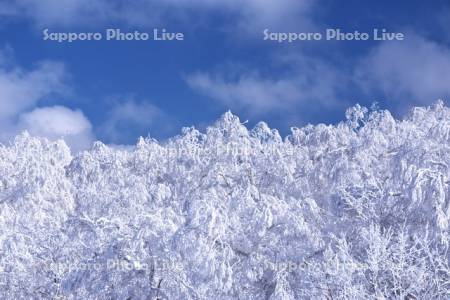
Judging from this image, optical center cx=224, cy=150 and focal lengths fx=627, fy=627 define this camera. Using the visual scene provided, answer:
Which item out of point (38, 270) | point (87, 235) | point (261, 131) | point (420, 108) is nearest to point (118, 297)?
point (87, 235)

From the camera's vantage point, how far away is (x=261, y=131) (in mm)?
19969

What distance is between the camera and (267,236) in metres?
13.0

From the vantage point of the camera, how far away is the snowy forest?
35.4ft

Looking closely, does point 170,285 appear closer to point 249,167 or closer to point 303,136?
point 249,167

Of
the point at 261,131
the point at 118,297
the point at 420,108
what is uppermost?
the point at 420,108

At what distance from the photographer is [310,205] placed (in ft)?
45.7

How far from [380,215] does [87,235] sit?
6.06 metres

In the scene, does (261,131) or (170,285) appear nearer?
(170,285)

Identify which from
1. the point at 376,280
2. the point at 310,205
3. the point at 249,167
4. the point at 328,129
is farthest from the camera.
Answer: the point at 328,129

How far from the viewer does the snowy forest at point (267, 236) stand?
35.4 feet

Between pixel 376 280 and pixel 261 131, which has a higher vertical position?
pixel 261 131

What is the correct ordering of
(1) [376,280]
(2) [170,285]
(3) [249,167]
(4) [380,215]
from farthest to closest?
(3) [249,167] → (4) [380,215] → (2) [170,285] → (1) [376,280]

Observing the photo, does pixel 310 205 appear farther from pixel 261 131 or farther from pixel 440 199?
pixel 261 131

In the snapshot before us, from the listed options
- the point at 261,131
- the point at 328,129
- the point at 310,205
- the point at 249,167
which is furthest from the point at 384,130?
the point at 310,205
